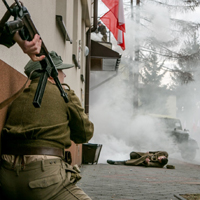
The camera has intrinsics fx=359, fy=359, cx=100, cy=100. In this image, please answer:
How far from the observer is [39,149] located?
2.24 metres

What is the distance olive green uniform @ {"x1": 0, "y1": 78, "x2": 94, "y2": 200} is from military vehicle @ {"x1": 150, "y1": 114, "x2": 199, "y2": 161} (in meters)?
15.0

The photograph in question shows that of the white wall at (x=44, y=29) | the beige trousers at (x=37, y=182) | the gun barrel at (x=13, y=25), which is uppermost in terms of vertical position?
the white wall at (x=44, y=29)

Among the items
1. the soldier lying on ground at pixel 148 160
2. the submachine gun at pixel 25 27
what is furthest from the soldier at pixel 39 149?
the soldier lying on ground at pixel 148 160

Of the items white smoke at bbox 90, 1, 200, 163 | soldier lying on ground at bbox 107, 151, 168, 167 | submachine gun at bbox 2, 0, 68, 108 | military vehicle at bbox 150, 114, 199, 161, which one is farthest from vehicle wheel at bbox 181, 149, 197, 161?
submachine gun at bbox 2, 0, 68, 108

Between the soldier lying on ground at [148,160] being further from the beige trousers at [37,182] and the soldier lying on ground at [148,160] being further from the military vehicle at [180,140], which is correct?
the beige trousers at [37,182]

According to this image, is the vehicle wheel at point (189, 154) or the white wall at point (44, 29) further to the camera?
the vehicle wheel at point (189, 154)

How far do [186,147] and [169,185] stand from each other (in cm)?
1090

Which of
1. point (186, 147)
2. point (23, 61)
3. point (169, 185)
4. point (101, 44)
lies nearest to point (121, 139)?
point (186, 147)

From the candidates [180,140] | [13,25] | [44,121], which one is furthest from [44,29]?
[180,140]

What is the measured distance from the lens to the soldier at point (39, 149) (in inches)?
85.0

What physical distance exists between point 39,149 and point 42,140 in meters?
0.06

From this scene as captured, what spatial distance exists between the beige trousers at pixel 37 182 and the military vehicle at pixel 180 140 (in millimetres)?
15199

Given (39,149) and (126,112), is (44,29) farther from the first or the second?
(126,112)

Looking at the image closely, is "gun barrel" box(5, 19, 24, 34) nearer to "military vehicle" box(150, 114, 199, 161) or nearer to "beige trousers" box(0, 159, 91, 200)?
"beige trousers" box(0, 159, 91, 200)
